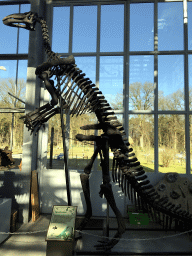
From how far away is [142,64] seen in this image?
631cm

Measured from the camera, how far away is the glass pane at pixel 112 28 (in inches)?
251

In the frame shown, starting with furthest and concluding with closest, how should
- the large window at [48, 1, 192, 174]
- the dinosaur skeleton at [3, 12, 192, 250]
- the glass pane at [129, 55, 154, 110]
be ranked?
the glass pane at [129, 55, 154, 110], the large window at [48, 1, 192, 174], the dinosaur skeleton at [3, 12, 192, 250]

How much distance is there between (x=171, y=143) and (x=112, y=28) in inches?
156

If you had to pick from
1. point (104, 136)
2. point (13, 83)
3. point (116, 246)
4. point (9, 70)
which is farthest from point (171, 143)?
point (9, 70)

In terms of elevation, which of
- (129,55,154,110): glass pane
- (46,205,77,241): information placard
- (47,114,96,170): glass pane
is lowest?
(46,205,77,241): information placard

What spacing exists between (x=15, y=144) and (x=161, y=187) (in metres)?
4.27

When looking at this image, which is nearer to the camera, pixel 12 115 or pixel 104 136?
pixel 104 136

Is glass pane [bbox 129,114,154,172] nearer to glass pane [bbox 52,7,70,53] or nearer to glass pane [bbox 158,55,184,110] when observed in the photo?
glass pane [bbox 158,55,184,110]

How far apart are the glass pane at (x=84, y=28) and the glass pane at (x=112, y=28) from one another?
282 mm

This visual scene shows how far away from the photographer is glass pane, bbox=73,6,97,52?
6.42m

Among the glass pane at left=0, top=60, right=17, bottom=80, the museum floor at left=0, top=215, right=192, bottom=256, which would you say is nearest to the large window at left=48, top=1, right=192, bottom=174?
the glass pane at left=0, top=60, right=17, bottom=80

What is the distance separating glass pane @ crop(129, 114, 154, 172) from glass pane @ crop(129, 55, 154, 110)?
1.10 ft

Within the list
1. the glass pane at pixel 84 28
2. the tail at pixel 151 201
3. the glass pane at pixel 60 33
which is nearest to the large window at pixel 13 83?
the glass pane at pixel 60 33

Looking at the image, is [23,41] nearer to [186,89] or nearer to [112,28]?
[112,28]
